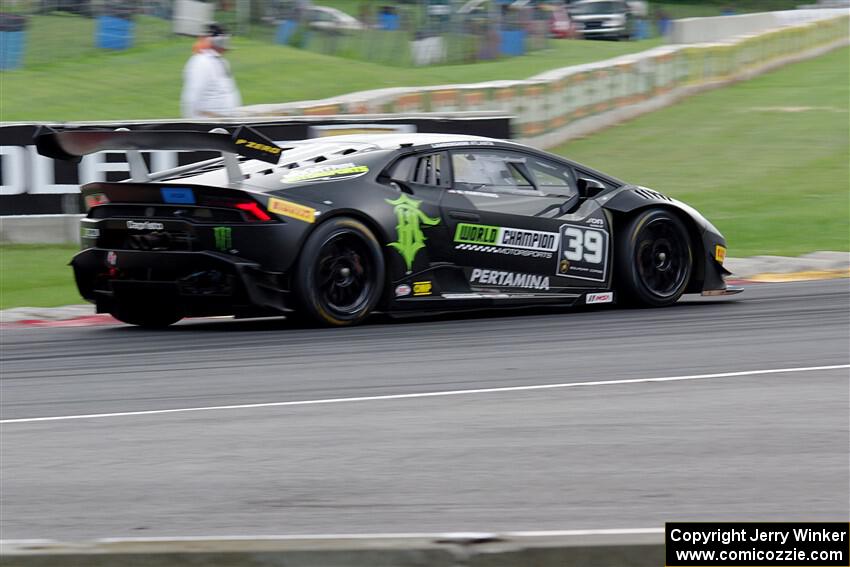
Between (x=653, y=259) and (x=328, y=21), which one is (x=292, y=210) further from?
(x=328, y=21)

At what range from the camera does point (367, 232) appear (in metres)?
8.98

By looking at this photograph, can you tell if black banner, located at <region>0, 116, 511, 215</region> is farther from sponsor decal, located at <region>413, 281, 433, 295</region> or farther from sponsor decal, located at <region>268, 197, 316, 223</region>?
sponsor decal, located at <region>268, 197, 316, 223</region>

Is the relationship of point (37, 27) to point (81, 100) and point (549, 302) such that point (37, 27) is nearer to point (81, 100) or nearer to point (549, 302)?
point (81, 100)

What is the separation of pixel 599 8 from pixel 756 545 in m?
42.5

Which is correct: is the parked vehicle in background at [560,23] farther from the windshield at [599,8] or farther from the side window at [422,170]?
the side window at [422,170]

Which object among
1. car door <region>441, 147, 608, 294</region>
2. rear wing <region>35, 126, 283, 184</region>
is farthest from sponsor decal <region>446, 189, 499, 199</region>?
rear wing <region>35, 126, 283, 184</region>

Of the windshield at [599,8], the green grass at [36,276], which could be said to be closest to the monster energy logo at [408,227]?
the green grass at [36,276]

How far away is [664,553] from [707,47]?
2534cm

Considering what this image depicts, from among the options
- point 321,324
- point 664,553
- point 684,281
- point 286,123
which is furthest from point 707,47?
point 664,553

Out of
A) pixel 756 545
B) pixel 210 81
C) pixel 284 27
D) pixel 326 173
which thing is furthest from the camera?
pixel 284 27

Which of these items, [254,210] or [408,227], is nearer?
[254,210]

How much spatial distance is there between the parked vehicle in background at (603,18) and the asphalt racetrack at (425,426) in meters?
35.4

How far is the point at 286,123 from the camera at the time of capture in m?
13.9

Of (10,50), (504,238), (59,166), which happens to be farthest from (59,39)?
(504,238)
